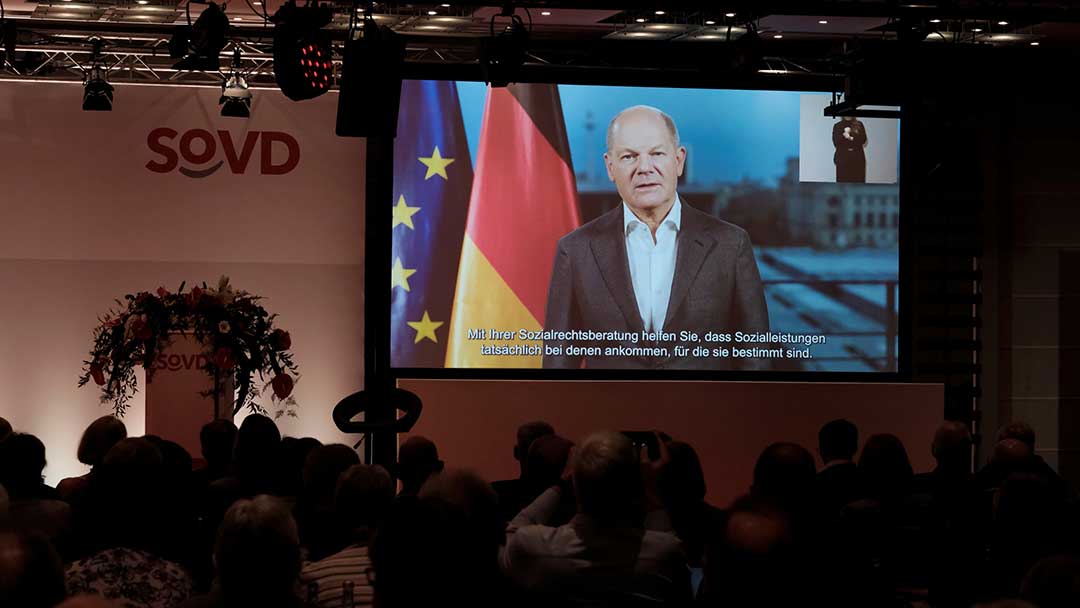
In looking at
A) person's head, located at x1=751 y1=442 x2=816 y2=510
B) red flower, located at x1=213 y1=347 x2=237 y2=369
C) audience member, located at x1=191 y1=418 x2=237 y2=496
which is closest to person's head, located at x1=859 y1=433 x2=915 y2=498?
person's head, located at x1=751 y1=442 x2=816 y2=510

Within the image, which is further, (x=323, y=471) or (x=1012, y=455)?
(x=1012, y=455)

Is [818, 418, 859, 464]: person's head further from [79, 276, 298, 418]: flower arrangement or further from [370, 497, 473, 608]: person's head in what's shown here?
[370, 497, 473, 608]: person's head

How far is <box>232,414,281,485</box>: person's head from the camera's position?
4719mm

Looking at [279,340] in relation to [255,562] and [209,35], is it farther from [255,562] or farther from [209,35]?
[255,562]

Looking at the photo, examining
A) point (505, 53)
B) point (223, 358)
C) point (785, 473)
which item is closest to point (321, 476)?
point (785, 473)

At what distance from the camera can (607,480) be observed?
3258 millimetres

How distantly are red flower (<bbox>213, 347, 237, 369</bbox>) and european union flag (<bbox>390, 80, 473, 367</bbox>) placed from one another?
2124 millimetres

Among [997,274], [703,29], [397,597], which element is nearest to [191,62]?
[703,29]

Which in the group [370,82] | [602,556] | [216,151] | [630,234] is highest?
[216,151]

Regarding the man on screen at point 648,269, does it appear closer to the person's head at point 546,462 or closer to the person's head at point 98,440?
the person's head at point 98,440

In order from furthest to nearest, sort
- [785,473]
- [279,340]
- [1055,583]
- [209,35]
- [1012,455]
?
[279,340], [209,35], [1012,455], [785,473], [1055,583]

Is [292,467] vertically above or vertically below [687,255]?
below

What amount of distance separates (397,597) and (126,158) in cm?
795

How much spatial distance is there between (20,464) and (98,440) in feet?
2.37
